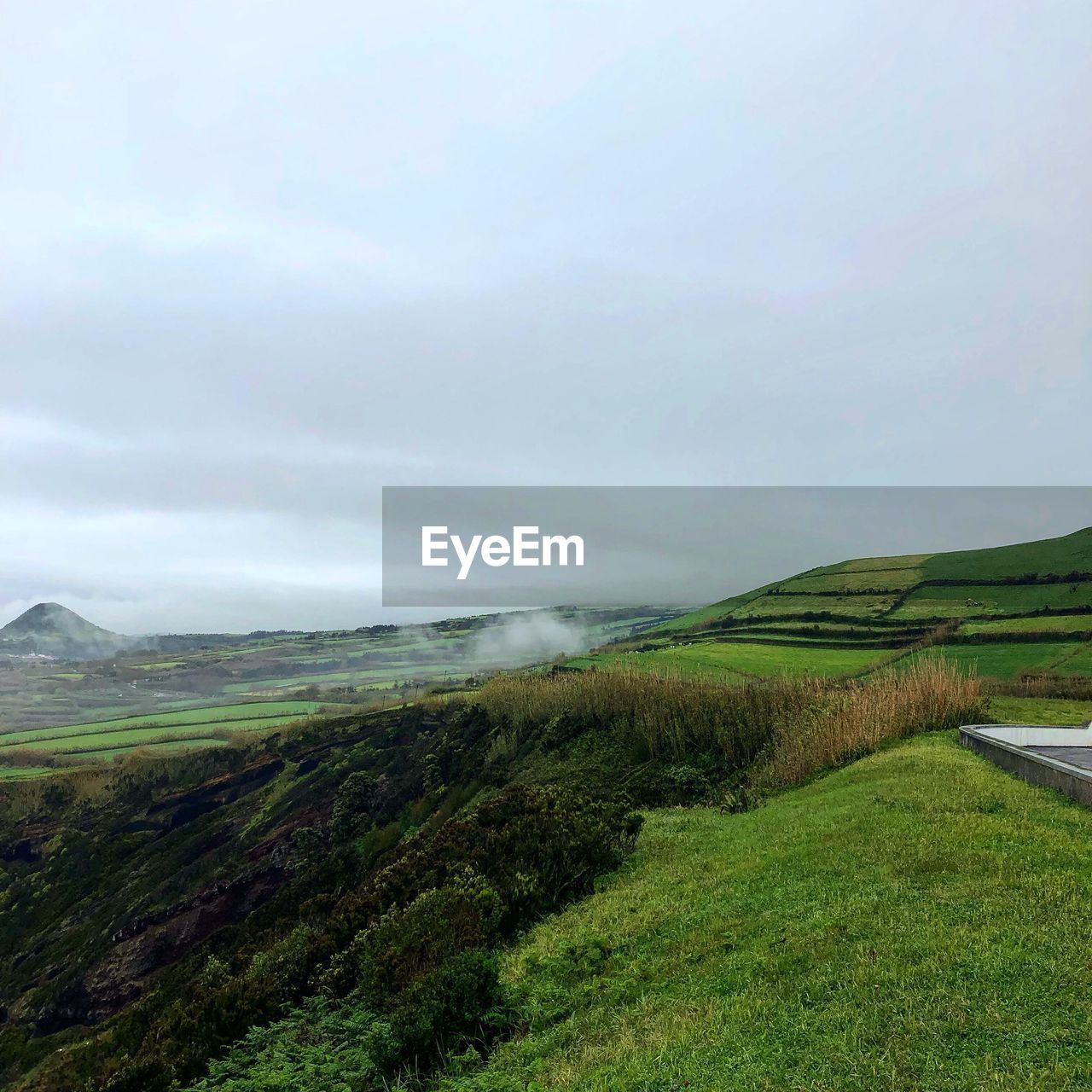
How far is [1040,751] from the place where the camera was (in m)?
16.2

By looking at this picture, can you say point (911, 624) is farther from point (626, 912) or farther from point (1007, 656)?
point (626, 912)

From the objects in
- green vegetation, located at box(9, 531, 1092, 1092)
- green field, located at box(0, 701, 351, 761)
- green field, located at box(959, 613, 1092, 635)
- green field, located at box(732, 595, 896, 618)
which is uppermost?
green field, located at box(732, 595, 896, 618)

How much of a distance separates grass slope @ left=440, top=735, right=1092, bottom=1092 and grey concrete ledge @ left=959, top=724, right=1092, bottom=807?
70 cm

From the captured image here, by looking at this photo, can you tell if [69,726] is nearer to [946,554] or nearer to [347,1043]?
[347,1043]

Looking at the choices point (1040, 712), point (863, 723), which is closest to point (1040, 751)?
point (863, 723)

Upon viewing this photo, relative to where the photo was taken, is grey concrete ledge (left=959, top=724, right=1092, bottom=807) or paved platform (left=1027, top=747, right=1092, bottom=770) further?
Answer: paved platform (left=1027, top=747, right=1092, bottom=770)

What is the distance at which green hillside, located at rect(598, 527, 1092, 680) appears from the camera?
41875mm

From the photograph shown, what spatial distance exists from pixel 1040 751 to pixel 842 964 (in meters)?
13.5

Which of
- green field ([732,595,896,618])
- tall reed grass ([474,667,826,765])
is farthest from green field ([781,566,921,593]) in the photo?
tall reed grass ([474,667,826,765])

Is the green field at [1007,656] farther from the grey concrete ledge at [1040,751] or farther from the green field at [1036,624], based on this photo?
the grey concrete ledge at [1040,751]

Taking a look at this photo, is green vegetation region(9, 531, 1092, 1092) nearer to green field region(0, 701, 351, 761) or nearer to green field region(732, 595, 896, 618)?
green field region(732, 595, 896, 618)

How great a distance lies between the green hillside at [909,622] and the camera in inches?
1649

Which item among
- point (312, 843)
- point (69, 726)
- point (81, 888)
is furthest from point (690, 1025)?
point (69, 726)

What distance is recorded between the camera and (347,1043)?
9016mm
